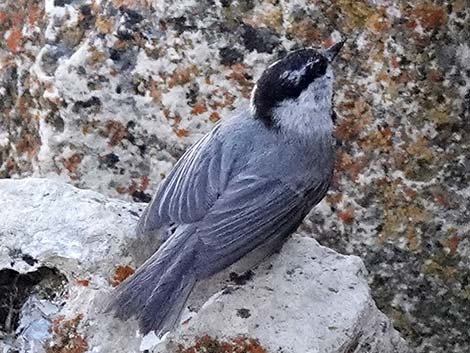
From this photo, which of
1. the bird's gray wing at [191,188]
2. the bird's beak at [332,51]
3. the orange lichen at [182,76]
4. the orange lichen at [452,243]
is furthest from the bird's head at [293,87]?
the orange lichen at [452,243]

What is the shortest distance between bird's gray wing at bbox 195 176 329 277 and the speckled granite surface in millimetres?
563

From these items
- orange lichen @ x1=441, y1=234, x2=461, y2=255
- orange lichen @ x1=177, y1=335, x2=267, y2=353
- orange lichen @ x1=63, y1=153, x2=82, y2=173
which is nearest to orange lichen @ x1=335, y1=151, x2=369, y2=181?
orange lichen @ x1=441, y1=234, x2=461, y2=255

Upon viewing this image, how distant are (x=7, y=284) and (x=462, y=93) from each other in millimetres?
1862

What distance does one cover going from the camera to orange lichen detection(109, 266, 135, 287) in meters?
3.54

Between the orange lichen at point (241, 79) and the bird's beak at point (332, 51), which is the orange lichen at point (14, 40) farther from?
the bird's beak at point (332, 51)

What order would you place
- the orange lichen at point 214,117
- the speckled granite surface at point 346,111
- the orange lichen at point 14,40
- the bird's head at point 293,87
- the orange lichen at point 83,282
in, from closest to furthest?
1. the orange lichen at point 83,282
2. the bird's head at point 293,87
3. the speckled granite surface at point 346,111
4. the orange lichen at point 214,117
5. the orange lichen at point 14,40

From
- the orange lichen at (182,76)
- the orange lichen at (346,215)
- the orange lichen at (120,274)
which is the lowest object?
the orange lichen at (346,215)

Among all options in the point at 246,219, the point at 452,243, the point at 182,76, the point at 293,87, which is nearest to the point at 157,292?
the point at 246,219

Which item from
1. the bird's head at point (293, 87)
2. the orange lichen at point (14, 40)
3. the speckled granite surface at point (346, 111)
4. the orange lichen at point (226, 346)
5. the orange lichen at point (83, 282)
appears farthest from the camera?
the orange lichen at point (14, 40)

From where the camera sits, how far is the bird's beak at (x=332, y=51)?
4016 mm

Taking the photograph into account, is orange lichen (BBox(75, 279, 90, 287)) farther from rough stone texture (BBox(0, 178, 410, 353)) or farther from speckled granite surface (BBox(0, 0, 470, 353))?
speckled granite surface (BBox(0, 0, 470, 353))

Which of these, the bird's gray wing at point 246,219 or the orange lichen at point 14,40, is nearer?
the bird's gray wing at point 246,219

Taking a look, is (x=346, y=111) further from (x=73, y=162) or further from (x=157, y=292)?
(x=157, y=292)

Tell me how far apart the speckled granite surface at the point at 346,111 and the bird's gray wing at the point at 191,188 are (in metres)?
0.45
